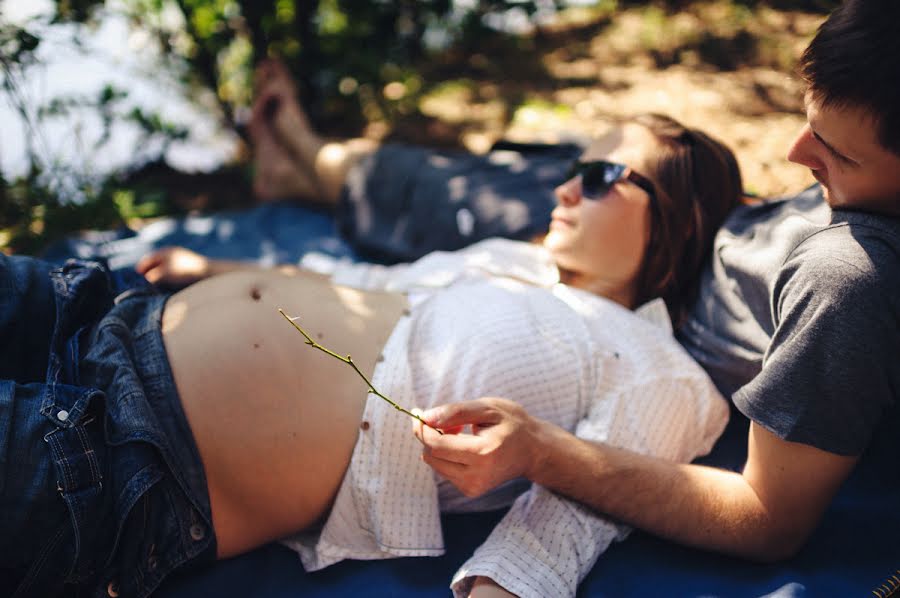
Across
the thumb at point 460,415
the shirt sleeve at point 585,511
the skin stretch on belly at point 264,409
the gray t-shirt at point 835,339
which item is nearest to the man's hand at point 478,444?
the thumb at point 460,415

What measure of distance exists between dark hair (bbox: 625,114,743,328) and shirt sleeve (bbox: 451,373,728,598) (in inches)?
16.4

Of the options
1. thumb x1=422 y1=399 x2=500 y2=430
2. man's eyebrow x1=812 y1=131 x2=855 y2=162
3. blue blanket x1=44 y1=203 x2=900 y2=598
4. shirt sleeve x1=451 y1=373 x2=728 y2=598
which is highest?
man's eyebrow x1=812 y1=131 x2=855 y2=162

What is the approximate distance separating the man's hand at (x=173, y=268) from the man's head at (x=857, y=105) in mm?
2080

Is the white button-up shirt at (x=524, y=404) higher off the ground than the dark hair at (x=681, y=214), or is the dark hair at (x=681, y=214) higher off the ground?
the dark hair at (x=681, y=214)

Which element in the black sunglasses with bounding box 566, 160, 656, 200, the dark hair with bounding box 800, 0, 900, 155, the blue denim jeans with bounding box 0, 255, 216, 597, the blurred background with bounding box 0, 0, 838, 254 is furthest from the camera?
the blurred background with bounding box 0, 0, 838, 254

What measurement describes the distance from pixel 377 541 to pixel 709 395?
1067 mm

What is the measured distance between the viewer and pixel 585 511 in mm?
1755

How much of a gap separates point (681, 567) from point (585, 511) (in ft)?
1.01

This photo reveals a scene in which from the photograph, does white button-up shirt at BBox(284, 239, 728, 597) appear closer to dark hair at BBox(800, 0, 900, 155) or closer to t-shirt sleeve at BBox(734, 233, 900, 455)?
t-shirt sleeve at BBox(734, 233, 900, 455)

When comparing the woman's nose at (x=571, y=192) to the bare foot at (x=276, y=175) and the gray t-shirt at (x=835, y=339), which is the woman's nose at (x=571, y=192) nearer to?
the gray t-shirt at (x=835, y=339)

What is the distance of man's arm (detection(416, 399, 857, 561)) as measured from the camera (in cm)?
152

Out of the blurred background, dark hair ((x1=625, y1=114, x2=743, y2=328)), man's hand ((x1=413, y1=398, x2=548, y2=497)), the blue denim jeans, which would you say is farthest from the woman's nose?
the blue denim jeans

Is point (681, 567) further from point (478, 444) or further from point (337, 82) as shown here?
point (337, 82)

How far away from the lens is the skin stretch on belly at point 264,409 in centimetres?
169
